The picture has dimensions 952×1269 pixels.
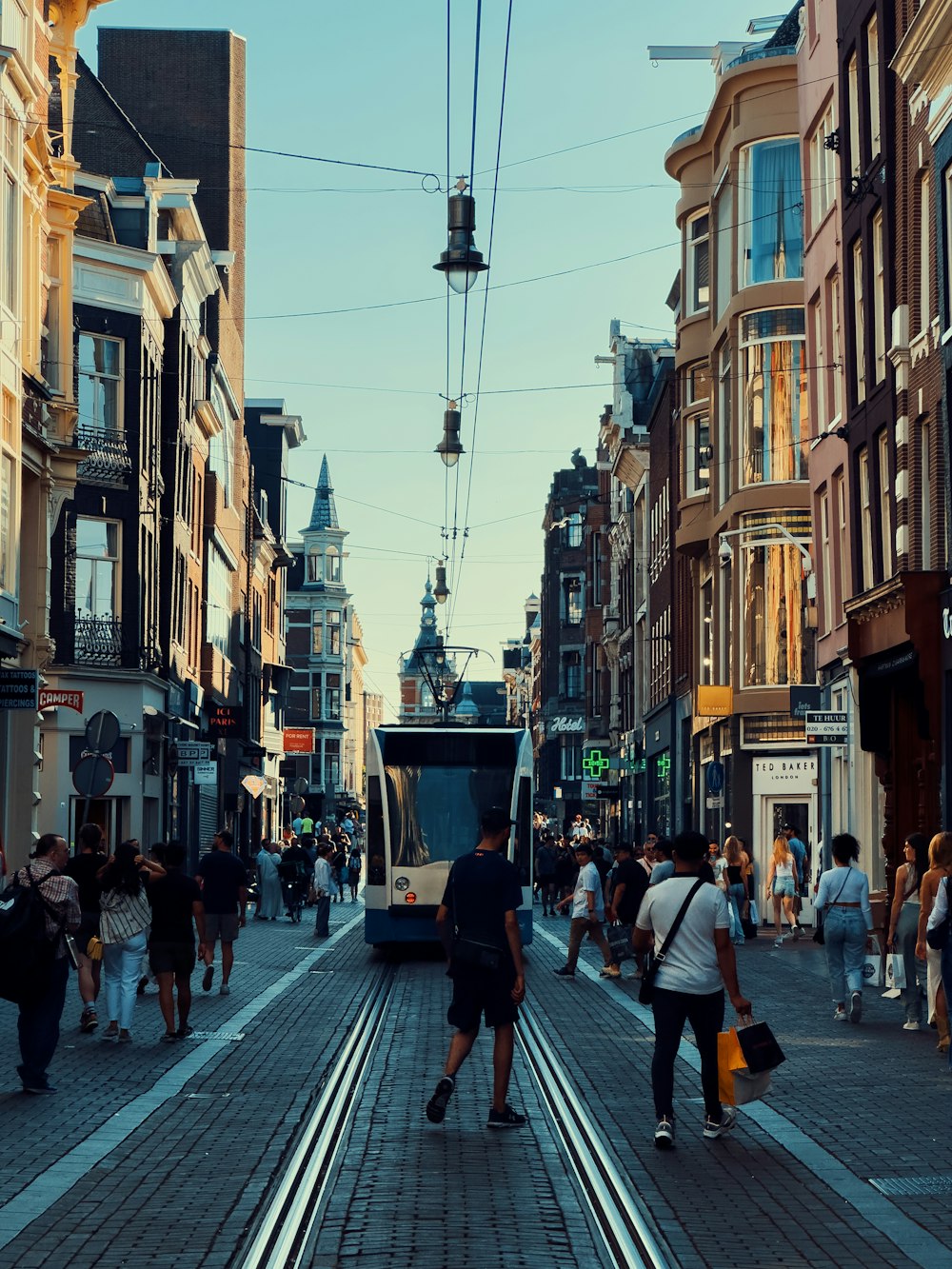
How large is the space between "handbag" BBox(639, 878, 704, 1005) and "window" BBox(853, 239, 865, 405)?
1976 centimetres

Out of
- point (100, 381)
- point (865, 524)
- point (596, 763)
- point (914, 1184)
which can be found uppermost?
point (100, 381)

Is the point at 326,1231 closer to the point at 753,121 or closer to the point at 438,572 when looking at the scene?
the point at 753,121

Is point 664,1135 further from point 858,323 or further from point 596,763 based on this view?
point 596,763

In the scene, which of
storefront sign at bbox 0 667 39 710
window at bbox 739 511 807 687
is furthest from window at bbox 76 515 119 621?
storefront sign at bbox 0 667 39 710

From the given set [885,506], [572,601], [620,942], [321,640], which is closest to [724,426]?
[885,506]

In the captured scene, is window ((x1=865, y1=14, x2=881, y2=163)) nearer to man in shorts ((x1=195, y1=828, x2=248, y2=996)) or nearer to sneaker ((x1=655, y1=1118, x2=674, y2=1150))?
man in shorts ((x1=195, y1=828, x2=248, y2=996))

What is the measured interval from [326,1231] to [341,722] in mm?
132890

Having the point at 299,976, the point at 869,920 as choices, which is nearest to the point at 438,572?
the point at 299,976

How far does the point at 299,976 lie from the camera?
2470 centimetres

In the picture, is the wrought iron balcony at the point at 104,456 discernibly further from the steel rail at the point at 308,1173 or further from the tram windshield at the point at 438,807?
the steel rail at the point at 308,1173

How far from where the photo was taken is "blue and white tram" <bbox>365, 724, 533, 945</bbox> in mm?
25656

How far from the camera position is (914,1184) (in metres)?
9.55

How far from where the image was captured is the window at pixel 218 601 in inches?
2192

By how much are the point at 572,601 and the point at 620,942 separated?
269 ft
